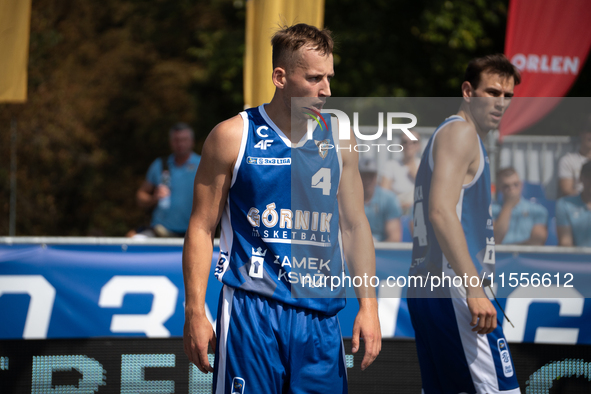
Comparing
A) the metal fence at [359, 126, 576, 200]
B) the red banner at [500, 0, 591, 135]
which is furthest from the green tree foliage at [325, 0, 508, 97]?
the metal fence at [359, 126, 576, 200]

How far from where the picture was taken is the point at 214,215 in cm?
310

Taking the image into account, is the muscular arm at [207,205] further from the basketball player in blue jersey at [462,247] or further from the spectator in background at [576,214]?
the spectator in background at [576,214]

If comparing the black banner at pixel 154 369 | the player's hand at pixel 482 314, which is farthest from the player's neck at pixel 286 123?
the black banner at pixel 154 369

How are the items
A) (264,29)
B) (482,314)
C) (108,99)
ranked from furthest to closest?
(108,99)
(264,29)
(482,314)

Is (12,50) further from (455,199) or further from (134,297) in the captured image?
(455,199)

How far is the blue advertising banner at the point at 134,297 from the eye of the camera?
15.3ft

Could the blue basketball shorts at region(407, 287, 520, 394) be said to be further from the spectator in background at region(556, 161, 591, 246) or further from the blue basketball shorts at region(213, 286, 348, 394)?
the spectator in background at region(556, 161, 591, 246)

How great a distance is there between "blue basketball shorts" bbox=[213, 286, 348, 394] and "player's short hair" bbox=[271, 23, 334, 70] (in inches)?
45.4

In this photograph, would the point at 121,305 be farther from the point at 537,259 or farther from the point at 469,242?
the point at 537,259

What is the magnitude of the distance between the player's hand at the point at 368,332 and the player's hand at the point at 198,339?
71 centimetres

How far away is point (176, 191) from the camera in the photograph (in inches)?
287

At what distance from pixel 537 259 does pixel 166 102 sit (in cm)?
1765

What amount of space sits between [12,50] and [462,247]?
5.74 meters

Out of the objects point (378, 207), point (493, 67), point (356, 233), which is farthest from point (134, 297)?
point (493, 67)
